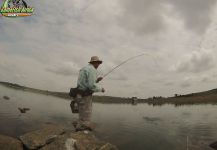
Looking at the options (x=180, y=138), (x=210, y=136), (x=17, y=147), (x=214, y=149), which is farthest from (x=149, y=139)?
(x=17, y=147)

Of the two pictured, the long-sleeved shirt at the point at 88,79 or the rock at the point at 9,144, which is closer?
the rock at the point at 9,144

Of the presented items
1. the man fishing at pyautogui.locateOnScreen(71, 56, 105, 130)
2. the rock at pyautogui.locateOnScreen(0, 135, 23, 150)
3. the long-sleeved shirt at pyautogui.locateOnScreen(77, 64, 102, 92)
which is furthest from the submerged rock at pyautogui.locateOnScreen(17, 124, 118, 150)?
the long-sleeved shirt at pyautogui.locateOnScreen(77, 64, 102, 92)

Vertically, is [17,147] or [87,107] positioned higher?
[87,107]

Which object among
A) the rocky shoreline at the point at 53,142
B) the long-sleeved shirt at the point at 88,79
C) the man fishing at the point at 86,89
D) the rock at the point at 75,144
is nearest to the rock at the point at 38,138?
the rocky shoreline at the point at 53,142

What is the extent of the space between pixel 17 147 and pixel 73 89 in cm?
347

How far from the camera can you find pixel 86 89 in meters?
10.9

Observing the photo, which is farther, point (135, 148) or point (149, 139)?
point (149, 139)

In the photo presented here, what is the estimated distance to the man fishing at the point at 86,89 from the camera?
10.7 metres

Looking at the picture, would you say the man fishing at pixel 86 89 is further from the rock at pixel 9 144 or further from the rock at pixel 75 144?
the rock at pixel 9 144

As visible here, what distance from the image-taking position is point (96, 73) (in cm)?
1112

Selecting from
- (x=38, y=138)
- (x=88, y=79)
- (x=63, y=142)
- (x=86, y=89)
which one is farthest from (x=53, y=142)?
(x=88, y=79)

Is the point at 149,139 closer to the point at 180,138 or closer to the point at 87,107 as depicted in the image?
the point at 180,138

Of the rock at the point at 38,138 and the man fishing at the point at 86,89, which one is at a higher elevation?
the man fishing at the point at 86,89

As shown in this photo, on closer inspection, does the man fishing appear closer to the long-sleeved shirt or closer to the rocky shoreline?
the long-sleeved shirt
